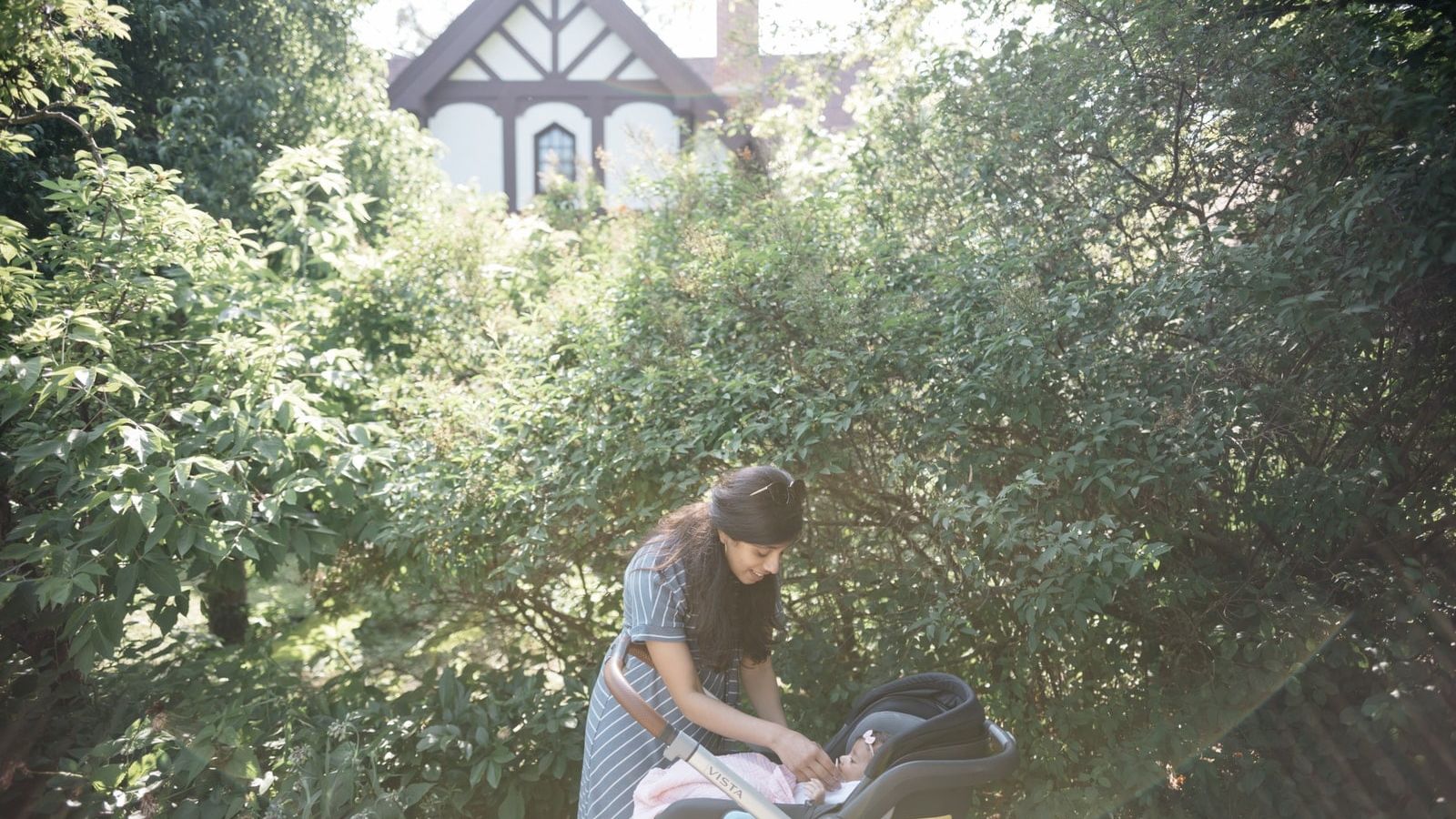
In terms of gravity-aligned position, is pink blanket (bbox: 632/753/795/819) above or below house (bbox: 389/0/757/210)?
below

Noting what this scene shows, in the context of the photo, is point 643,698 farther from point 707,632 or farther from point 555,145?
point 555,145

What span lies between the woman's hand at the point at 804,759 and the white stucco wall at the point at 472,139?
1691 centimetres

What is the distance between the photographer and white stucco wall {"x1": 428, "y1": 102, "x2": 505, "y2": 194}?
18.4 meters

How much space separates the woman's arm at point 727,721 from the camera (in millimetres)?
2564

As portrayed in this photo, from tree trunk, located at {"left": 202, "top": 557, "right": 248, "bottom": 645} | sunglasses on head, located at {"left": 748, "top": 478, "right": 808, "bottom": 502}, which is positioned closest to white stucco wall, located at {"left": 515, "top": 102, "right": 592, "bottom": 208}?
tree trunk, located at {"left": 202, "top": 557, "right": 248, "bottom": 645}

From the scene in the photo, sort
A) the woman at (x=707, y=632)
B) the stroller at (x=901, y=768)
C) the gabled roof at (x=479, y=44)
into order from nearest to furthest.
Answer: the stroller at (x=901, y=768), the woman at (x=707, y=632), the gabled roof at (x=479, y=44)

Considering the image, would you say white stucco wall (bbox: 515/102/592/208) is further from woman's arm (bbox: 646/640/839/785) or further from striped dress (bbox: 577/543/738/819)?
woman's arm (bbox: 646/640/839/785)

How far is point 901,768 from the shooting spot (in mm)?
A: 2365

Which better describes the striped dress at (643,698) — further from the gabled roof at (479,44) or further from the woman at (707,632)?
the gabled roof at (479,44)

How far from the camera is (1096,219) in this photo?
4.39 metres

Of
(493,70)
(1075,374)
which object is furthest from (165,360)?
(493,70)

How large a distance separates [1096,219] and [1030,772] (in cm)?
219

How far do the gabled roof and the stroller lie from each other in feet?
53.1

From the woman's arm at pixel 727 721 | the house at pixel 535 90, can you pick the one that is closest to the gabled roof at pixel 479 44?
the house at pixel 535 90
